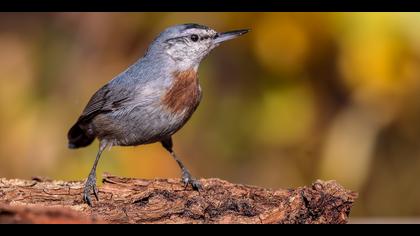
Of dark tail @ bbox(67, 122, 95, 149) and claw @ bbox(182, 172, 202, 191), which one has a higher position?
dark tail @ bbox(67, 122, 95, 149)

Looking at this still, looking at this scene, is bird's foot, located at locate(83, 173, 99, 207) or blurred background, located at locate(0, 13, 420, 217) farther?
blurred background, located at locate(0, 13, 420, 217)

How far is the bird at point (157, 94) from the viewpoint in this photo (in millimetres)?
4895

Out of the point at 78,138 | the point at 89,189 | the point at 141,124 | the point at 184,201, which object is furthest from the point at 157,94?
the point at 78,138

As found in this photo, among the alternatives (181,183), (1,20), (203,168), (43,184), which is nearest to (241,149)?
(203,168)

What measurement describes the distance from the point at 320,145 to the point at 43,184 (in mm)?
2720

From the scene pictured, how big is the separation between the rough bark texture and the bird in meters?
0.29

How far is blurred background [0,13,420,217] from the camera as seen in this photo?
Result: 6.11 metres

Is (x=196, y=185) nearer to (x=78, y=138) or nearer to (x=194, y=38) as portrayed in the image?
(x=194, y=38)

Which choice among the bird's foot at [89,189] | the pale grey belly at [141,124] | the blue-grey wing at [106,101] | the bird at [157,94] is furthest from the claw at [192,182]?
the blue-grey wing at [106,101]

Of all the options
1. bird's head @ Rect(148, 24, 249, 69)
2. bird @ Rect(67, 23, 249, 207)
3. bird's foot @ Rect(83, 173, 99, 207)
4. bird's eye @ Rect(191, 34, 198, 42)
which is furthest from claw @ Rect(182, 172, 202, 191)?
bird's eye @ Rect(191, 34, 198, 42)

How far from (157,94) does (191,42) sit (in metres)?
0.52

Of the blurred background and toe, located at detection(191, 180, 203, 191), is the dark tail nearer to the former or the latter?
the blurred background

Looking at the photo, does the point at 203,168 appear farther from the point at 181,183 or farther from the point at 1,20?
the point at 1,20

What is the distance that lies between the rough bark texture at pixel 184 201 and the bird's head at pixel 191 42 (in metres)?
0.99
